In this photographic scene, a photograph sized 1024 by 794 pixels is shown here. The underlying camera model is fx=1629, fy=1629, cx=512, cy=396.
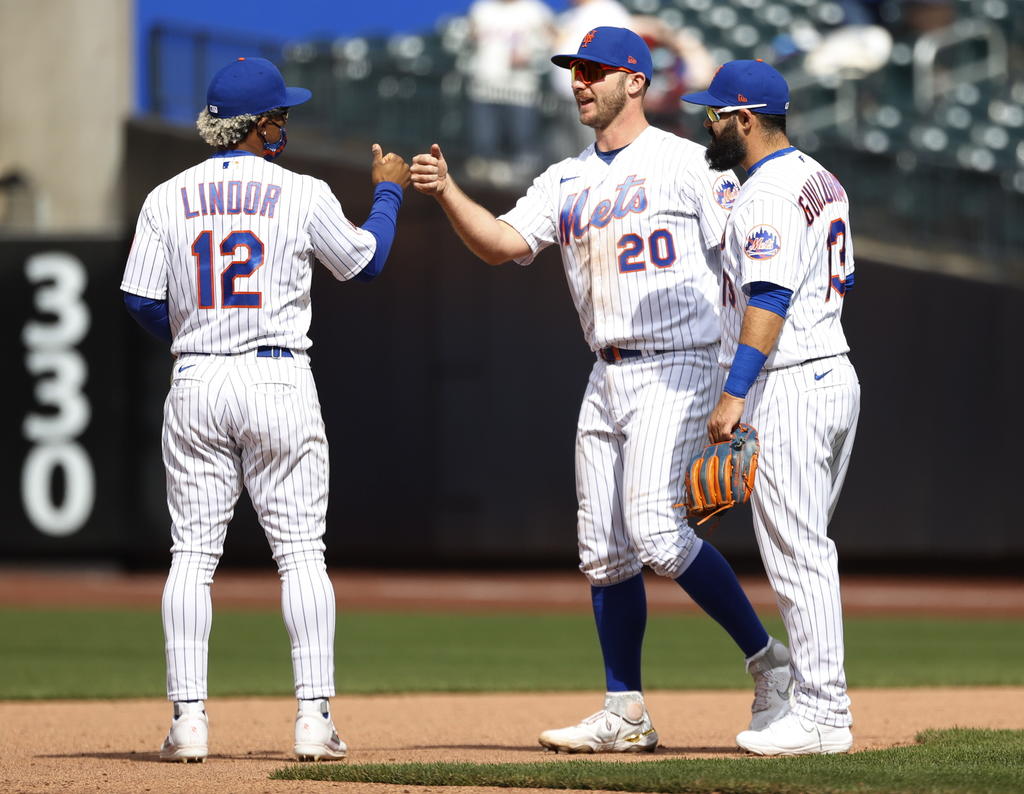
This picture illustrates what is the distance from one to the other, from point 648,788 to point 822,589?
2.82ft

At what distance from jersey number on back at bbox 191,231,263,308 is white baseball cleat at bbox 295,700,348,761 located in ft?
3.37

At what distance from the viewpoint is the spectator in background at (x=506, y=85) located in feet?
41.5

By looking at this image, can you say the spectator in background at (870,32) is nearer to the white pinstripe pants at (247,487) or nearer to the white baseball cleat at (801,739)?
the white baseball cleat at (801,739)

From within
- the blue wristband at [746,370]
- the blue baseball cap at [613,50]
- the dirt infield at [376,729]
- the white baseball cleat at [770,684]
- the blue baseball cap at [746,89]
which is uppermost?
the blue baseball cap at [613,50]

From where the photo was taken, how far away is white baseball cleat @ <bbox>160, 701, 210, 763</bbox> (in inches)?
162

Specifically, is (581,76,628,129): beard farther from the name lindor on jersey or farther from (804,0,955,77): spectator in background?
(804,0,955,77): spectator in background

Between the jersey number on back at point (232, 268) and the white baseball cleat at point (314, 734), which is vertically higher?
the jersey number on back at point (232, 268)

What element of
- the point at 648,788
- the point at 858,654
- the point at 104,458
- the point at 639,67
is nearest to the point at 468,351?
the point at 104,458

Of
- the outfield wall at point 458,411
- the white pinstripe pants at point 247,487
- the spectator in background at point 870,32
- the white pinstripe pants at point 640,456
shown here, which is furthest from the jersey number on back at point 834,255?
the spectator in background at point 870,32

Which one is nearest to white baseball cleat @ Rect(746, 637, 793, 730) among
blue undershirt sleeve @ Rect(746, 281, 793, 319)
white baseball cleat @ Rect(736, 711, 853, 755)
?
white baseball cleat @ Rect(736, 711, 853, 755)

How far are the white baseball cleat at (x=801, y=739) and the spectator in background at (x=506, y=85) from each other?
8781mm

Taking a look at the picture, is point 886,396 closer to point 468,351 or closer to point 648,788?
point 468,351

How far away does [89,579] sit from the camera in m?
12.7

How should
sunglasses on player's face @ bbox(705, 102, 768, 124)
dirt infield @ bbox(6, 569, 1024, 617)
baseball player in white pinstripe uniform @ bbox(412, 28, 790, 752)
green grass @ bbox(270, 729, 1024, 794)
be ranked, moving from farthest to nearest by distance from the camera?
1. dirt infield @ bbox(6, 569, 1024, 617)
2. baseball player in white pinstripe uniform @ bbox(412, 28, 790, 752)
3. sunglasses on player's face @ bbox(705, 102, 768, 124)
4. green grass @ bbox(270, 729, 1024, 794)
